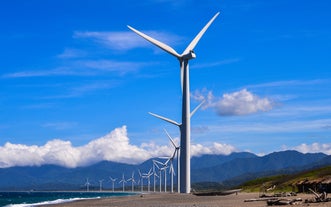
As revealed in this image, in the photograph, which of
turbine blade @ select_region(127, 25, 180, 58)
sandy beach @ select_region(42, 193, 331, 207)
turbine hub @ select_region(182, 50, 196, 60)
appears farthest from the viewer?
turbine blade @ select_region(127, 25, 180, 58)

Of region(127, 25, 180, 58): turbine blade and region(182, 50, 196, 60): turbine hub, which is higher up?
region(127, 25, 180, 58): turbine blade

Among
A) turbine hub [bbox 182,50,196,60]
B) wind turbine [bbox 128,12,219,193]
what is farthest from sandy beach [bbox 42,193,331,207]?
turbine hub [bbox 182,50,196,60]

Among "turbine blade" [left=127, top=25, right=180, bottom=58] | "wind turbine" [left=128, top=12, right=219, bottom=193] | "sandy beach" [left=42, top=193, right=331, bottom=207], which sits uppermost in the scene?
"turbine blade" [left=127, top=25, right=180, bottom=58]

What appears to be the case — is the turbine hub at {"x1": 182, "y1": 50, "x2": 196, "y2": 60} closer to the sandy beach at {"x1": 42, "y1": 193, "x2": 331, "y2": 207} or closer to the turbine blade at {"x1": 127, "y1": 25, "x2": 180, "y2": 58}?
the turbine blade at {"x1": 127, "y1": 25, "x2": 180, "y2": 58}

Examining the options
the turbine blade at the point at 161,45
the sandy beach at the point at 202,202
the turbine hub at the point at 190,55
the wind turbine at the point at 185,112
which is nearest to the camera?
the sandy beach at the point at 202,202

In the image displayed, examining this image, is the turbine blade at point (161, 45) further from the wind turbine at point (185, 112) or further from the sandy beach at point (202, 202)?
the sandy beach at point (202, 202)

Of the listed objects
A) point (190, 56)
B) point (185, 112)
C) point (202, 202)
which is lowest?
point (202, 202)

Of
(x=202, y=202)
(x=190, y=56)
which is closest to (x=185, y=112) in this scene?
(x=190, y=56)

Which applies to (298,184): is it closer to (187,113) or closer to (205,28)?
(187,113)

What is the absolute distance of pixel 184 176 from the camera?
76.0 meters

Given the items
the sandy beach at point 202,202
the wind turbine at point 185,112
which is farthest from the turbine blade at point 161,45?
the sandy beach at point 202,202

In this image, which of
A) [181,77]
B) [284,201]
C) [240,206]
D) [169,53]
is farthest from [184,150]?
[284,201]

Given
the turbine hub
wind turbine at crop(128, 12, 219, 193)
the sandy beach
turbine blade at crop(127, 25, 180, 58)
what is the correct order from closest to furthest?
the sandy beach
wind turbine at crop(128, 12, 219, 193)
the turbine hub
turbine blade at crop(127, 25, 180, 58)

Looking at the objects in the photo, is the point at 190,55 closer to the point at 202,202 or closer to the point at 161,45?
the point at 161,45
